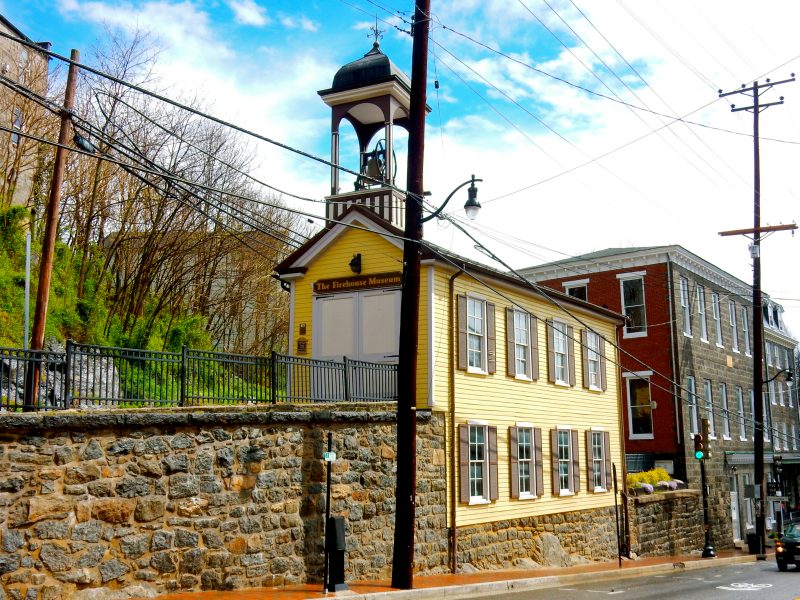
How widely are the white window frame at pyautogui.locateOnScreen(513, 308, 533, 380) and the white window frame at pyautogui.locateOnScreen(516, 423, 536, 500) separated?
4.78 feet

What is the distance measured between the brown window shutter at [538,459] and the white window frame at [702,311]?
55.8ft

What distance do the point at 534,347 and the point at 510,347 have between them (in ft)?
4.53

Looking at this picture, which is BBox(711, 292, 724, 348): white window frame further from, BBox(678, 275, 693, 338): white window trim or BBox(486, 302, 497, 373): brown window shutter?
BBox(486, 302, 497, 373): brown window shutter

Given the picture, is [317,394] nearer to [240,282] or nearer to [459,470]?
[459,470]

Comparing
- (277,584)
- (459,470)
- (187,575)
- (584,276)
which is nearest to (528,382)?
(459,470)

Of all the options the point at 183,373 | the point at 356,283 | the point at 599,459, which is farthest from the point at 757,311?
the point at 183,373

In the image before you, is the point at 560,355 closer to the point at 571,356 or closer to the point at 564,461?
the point at 571,356

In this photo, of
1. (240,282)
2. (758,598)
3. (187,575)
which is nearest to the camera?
(187,575)

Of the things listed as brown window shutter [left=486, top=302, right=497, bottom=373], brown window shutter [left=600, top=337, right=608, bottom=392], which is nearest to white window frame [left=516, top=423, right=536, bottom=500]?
brown window shutter [left=486, top=302, right=497, bottom=373]

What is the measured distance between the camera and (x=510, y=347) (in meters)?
21.0

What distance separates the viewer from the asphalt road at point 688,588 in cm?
1445

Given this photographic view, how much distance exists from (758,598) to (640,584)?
3.63m

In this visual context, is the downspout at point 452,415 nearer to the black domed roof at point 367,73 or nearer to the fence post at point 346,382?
the fence post at point 346,382

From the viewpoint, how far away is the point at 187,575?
11.8m
